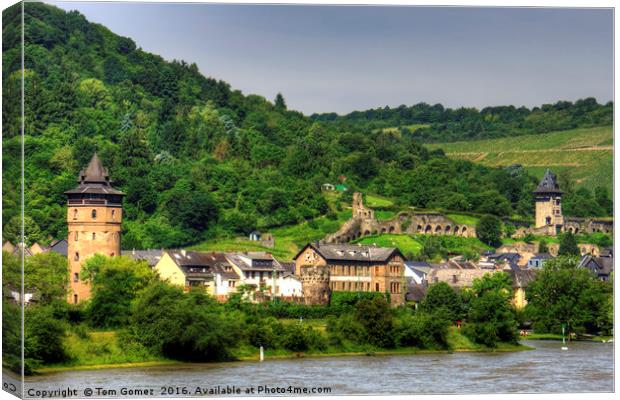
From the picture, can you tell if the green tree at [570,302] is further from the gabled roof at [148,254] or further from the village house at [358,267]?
the gabled roof at [148,254]

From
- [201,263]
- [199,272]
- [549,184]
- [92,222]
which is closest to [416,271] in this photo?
[201,263]

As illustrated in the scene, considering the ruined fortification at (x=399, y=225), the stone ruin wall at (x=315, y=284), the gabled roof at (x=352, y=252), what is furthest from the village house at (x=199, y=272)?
the ruined fortification at (x=399, y=225)

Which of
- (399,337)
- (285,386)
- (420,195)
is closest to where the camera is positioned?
(285,386)

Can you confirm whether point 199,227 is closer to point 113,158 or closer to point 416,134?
point 113,158

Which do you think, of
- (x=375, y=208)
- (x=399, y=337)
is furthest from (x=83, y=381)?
(x=375, y=208)

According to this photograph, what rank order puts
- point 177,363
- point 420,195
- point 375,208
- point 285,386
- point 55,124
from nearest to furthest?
point 285,386 → point 177,363 → point 55,124 → point 375,208 → point 420,195

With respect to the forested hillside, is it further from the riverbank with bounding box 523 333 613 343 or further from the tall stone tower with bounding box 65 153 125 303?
the tall stone tower with bounding box 65 153 125 303
